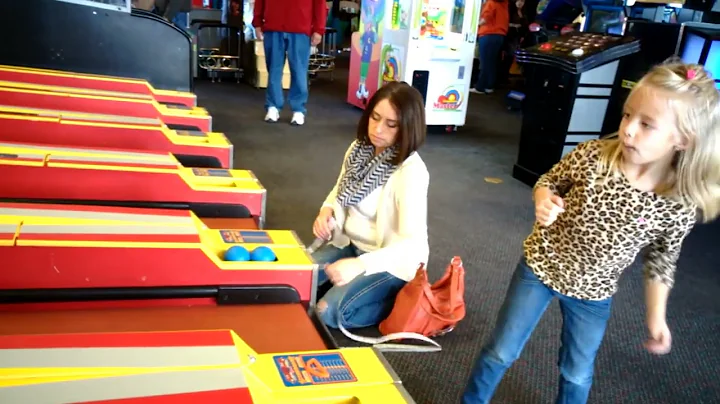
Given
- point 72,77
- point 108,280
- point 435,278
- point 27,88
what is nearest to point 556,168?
point 108,280

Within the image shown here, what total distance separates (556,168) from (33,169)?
1276 mm

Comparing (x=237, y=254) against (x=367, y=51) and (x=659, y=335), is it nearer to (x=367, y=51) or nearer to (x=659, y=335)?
(x=659, y=335)

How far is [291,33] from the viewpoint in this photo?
500 cm

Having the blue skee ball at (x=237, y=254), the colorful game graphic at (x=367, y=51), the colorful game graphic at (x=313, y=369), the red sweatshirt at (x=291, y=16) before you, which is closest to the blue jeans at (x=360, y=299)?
the blue skee ball at (x=237, y=254)

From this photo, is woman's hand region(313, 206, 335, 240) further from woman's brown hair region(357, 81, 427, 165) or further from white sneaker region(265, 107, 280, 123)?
white sneaker region(265, 107, 280, 123)

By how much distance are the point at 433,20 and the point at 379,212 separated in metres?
3.71

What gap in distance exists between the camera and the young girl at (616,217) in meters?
1.21

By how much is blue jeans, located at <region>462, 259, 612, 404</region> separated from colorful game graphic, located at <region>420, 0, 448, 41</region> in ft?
13.4

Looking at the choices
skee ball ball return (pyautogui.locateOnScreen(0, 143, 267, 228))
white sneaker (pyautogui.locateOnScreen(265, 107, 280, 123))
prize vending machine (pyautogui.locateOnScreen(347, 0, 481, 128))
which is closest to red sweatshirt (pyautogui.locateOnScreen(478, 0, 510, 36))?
prize vending machine (pyautogui.locateOnScreen(347, 0, 481, 128))

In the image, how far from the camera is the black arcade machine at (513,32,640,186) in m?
3.67

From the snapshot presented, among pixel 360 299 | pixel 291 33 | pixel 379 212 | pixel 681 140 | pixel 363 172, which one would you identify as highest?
pixel 681 140

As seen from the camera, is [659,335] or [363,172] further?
[363,172]

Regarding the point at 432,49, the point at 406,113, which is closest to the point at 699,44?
the point at 432,49

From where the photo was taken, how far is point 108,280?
99cm
